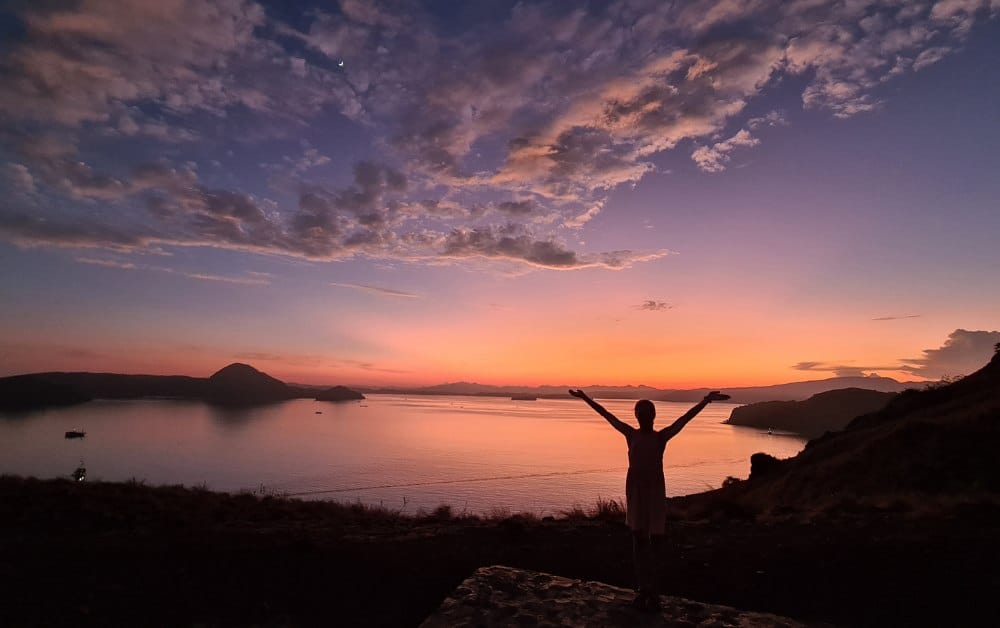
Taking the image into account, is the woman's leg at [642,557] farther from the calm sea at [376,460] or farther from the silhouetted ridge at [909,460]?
the calm sea at [376,460]

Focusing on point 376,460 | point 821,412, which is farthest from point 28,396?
point 821,412

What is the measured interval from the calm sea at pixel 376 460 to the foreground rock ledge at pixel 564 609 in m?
20.3

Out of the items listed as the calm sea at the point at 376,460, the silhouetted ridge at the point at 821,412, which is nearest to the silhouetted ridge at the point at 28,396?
the calm sea at the point at 376,460

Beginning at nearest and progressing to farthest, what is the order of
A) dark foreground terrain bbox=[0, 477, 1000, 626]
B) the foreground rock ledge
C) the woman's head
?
the foreground rock ledge, the woman's head, dark foreground terrain bbox=[0, 477, 1000, 626]

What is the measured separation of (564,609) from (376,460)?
66789 mm

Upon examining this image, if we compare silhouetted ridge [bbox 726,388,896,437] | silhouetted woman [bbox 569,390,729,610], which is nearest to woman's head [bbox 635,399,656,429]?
silhouetted woman [bbox 569,390,729,610]

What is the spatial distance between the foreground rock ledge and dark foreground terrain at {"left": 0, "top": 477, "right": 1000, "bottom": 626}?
0.69 meters

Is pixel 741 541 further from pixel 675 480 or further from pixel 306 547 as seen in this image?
pixel 675 480

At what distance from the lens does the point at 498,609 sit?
274 inches

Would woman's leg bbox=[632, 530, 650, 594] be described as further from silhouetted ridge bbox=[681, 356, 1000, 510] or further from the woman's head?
silhouetted ridge bbox=[681, 356, 1000, 510]

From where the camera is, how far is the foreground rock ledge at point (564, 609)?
6430mm

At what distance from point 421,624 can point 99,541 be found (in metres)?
8.19

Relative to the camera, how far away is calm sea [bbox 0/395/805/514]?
46.8 metres

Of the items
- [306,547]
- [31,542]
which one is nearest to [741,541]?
[306,547]
